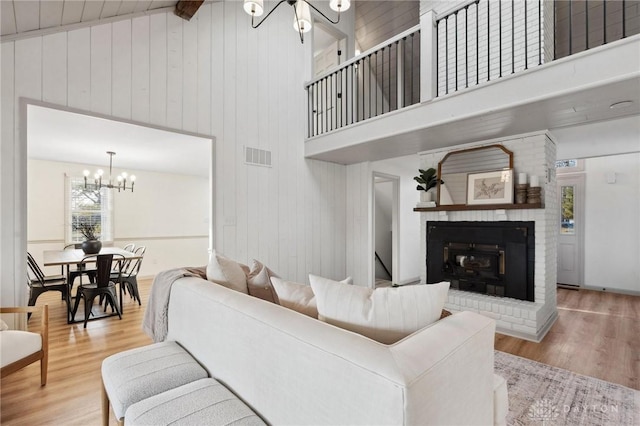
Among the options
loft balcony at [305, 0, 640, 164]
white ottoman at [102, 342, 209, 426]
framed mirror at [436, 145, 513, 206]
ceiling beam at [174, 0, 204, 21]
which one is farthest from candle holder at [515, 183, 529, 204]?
ceiling beam at [174, 0, 204, 21]

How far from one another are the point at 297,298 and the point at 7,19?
3094mm

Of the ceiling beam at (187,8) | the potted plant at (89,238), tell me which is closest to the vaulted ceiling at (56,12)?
the ceiling beam at (187,8)

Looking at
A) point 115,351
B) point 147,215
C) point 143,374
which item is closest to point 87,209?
point 147,215

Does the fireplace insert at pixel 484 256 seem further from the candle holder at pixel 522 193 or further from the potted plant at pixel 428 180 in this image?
the potted plant at pixel 428 180

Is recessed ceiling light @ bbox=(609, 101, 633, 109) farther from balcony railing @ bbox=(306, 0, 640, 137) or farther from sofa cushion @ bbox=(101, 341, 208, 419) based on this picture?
sofa cushion @ bbox=(101, 341, 208, 419)

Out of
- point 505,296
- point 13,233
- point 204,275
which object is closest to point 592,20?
point 505,296

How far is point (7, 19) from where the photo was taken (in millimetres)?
2283

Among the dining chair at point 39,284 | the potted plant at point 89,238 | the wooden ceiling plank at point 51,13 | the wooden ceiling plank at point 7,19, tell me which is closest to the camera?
the wooden ceiling plank at point 7,19

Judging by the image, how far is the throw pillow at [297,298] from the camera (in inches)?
55.5

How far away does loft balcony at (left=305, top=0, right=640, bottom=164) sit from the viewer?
2.29 m

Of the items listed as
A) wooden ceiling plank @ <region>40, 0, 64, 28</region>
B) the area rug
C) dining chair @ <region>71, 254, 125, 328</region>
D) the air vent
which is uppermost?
wooden ceiling plank @ <region>40, 0, 64, 28</region>

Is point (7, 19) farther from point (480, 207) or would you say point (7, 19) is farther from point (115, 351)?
point (480, 207)

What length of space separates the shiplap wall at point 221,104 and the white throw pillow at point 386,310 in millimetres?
2913

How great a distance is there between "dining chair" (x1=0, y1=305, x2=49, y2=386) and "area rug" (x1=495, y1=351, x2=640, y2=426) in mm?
3149
